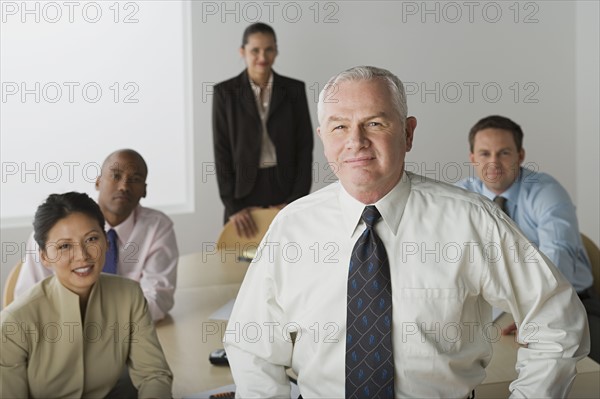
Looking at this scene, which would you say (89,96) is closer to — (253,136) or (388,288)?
(253,136)

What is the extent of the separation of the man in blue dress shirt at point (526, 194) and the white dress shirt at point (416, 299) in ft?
4.32

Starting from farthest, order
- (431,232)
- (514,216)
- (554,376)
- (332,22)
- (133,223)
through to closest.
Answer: (332,22) → (514,216) → (133,223) → (431,232) → (554,376)

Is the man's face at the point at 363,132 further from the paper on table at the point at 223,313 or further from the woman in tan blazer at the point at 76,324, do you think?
the paper on table at the point at 223,313

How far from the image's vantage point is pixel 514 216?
3.12 metres

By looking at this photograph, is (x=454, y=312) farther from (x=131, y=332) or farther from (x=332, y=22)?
(x=332, y=22)

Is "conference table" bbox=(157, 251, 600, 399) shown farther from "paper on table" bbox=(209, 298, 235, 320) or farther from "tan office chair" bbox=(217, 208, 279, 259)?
"tan office chair" bbox=(217, 208, 279, 259)

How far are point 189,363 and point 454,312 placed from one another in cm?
84

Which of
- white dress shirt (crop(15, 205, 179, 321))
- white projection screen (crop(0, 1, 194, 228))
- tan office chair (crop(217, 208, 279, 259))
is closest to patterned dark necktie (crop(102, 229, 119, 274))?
white dress shirt (crop(15, 205, 179, 321))

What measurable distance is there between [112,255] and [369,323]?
136cm

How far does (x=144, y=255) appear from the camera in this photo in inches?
110

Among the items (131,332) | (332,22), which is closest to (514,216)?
(131,332)

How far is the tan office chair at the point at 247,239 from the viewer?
3.47 m

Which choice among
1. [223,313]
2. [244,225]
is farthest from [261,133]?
[223,313]

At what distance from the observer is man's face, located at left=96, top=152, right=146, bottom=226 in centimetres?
276
